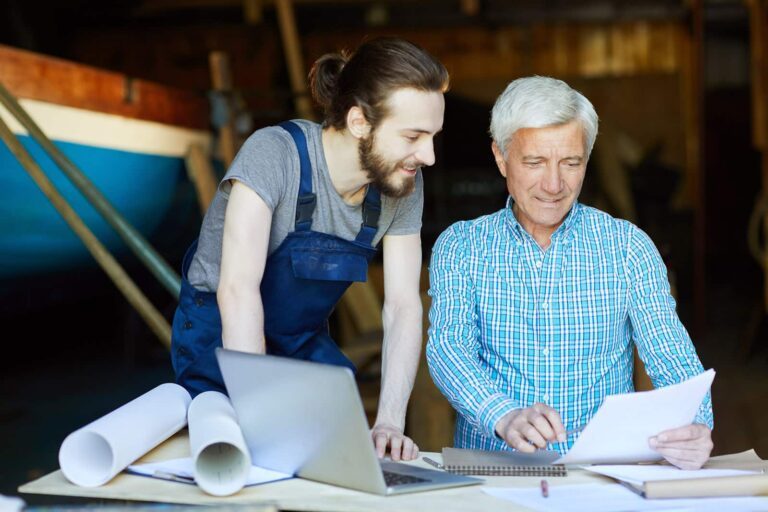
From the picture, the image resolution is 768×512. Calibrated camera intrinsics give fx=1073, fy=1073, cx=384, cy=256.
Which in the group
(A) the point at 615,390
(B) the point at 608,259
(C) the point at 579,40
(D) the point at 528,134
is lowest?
(A) the point at 615,390

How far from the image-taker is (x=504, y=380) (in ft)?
Answer: 7.64

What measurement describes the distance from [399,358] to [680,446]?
2.16 ft

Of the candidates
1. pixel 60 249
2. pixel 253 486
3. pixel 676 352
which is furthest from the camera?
pixel 60 249

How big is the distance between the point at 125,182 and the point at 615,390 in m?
3.55

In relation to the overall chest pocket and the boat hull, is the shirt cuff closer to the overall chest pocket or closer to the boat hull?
the overall chest pocket

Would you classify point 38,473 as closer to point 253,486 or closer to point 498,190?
point 253,486

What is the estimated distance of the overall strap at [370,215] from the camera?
90.7 inches

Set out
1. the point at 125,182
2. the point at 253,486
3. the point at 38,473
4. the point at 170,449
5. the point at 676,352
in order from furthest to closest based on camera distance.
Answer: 1. the point at 125,182
2. the point at 38,473
3. the point at 676,352
4. the point at 170,449
5. the point at 253,486

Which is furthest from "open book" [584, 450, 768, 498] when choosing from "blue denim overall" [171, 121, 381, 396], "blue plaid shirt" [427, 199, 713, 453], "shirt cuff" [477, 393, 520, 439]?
"blue denim overall" [171, 121, 381, 396]

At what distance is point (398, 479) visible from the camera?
178cm

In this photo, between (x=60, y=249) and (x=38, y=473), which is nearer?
(x=38, y=473)

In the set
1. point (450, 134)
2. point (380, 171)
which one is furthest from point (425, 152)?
point (450, 134)

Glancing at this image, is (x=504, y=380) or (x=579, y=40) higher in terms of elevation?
(x=579, y=40)

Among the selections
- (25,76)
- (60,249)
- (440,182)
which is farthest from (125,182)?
(440,182)
